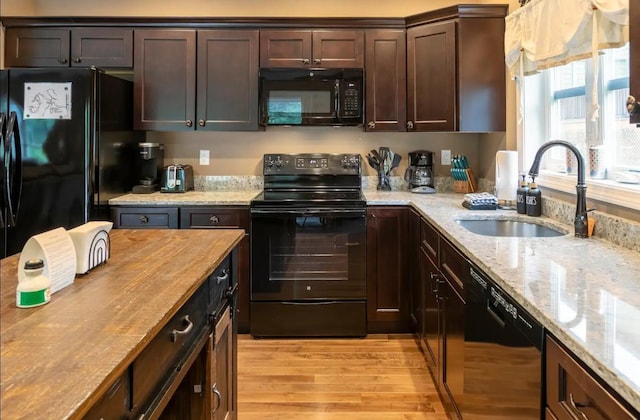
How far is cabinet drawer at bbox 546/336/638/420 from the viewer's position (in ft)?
2.78

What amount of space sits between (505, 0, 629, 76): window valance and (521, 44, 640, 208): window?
12cm

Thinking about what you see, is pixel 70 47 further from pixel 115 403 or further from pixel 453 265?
pixel 115 403

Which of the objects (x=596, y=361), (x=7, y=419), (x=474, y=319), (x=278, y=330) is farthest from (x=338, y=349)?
(x=7, y=419)

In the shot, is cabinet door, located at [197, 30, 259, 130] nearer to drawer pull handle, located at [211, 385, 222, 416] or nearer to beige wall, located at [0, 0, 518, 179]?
beige wall, located at [0, 0, 518, 179]

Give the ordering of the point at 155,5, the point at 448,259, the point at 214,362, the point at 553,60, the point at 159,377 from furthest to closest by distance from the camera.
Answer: the point at 155,5 → the point at 553,60 → the point at 448,259 → the point at 214,362 → the point at 159,377

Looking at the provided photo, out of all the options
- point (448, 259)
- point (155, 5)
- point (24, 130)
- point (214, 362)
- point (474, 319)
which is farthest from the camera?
point (155, 5)

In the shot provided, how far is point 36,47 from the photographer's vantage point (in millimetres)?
3510

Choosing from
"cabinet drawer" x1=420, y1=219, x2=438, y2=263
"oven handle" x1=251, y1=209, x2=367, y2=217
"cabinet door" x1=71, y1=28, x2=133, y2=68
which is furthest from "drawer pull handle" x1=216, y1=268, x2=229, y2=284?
"cabinet door" x1=71, y1=28, x2=133, y2=68

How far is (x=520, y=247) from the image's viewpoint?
5.90 feet

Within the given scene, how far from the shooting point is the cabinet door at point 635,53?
1.31 metres

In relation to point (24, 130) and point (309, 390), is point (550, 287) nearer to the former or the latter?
point (309, 390)

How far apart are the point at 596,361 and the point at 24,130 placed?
325 centimetres

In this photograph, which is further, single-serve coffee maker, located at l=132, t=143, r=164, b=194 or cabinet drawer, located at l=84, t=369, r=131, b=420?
single-serve coffee maker, located at l=132, t=143, r=164, b=194

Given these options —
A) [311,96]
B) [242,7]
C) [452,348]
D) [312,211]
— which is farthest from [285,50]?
[452,348]
